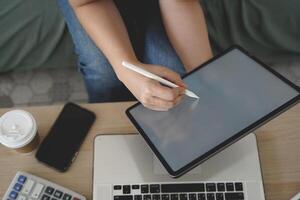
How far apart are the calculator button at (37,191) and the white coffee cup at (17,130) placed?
62 millimetres

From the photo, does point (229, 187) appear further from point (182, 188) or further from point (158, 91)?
point (158, 91)

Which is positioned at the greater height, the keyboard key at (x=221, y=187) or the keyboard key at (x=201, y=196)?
the keyboard key at (x=201, y=196)

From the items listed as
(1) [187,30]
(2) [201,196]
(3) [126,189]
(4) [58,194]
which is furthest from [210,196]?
(1) [187,30]

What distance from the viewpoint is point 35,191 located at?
567 millimetres

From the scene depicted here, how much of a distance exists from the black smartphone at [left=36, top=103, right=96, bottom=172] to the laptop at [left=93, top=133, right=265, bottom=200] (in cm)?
3

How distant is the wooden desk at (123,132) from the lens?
583 mm

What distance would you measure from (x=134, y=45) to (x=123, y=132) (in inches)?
10.2

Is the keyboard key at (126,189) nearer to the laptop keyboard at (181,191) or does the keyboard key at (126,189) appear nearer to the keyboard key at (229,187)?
the laptop keyboard at (181,191)

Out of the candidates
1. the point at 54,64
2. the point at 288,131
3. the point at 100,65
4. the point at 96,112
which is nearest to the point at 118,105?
the point at 96,112

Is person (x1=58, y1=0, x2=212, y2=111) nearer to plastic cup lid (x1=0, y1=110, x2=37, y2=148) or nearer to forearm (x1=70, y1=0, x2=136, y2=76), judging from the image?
forearm (x1=70, y1=0, x2=136, y2=76)

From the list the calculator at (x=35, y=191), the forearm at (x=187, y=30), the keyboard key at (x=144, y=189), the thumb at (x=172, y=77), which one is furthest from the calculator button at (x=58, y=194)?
the forearm at (x=187, y=30)

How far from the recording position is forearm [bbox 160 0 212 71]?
2.40 feet

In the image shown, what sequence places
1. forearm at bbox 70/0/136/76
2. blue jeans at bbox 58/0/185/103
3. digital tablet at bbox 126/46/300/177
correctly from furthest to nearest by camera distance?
blue jeans at bbox 58/0/185/103 → forearm at bbox 70/0/136/76 → digital tablet at bbox 126/46/300/177

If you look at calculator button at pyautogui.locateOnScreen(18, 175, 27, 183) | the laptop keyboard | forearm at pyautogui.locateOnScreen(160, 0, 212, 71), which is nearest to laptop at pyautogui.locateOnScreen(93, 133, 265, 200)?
the laptop keyboard
